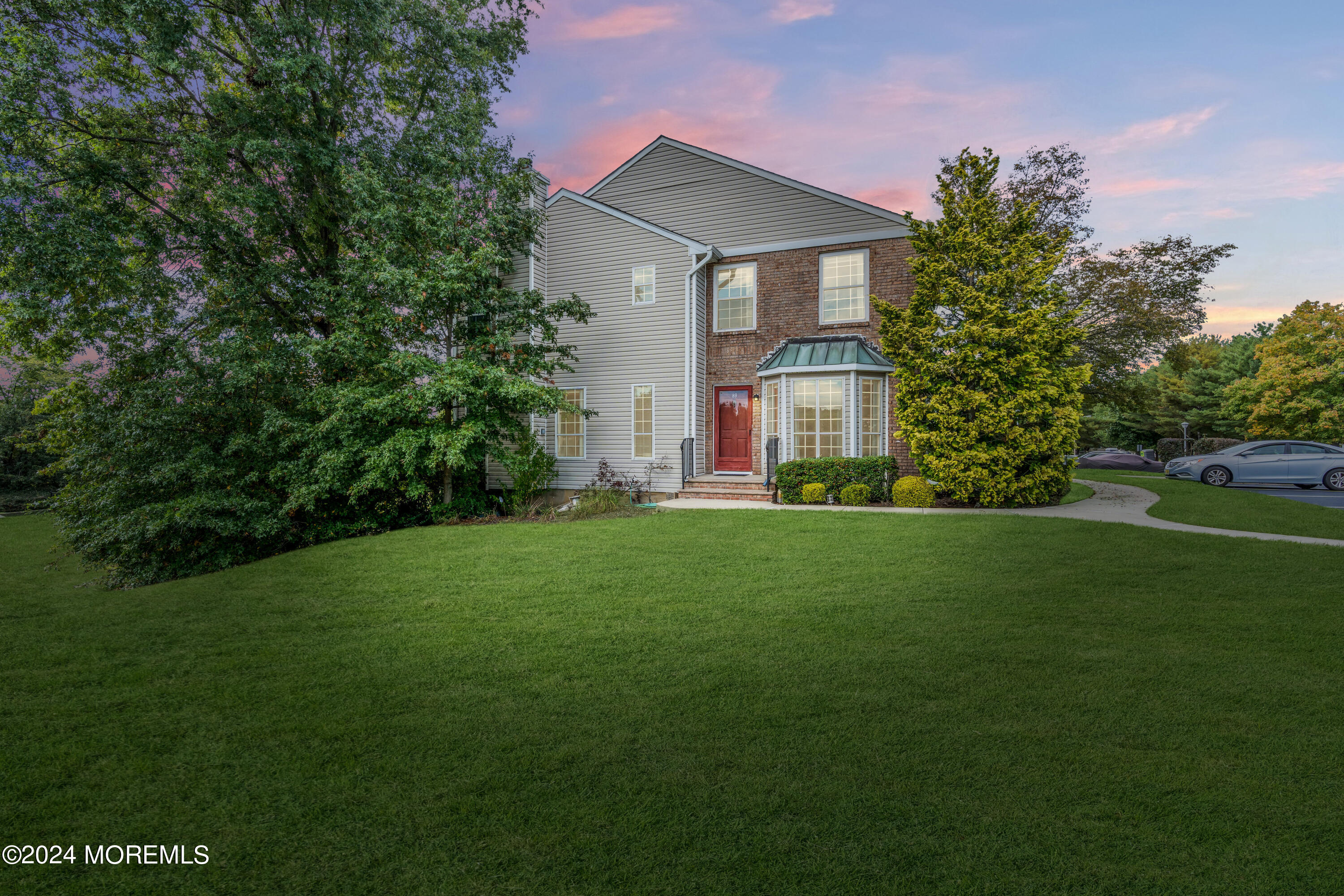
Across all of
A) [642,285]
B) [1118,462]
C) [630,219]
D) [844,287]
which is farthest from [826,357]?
[1118,462]

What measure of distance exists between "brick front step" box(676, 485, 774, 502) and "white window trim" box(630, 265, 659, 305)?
14.8ft

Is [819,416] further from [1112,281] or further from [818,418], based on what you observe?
[1112,281]

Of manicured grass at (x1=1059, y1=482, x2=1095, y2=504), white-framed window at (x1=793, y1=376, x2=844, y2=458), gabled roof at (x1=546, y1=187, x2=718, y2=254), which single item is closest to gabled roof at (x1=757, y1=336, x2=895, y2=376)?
white-framed window at (x1=793, y1=376, x2=844, y2=458)

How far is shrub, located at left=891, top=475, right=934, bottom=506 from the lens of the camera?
11688 mm

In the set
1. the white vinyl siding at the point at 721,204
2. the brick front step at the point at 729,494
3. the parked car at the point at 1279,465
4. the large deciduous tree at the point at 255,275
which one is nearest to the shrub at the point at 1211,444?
the parked car at the point at 1279,465

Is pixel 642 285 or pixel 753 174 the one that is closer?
pixel 642 285

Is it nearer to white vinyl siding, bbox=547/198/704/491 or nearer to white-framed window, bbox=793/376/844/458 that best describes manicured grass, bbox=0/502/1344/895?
white-framed window, bbox=793/376/844/458

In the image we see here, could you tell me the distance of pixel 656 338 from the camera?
14.4m

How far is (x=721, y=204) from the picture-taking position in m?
15.2

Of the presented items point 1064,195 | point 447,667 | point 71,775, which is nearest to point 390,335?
point 447,667

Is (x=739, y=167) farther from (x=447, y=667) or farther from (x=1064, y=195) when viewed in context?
(x=447, y=667)

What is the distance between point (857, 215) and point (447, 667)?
42.6 feet

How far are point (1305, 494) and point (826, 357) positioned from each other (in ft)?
43.5

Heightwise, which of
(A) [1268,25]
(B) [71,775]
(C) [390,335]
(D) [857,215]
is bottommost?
(B) [71,775]
